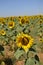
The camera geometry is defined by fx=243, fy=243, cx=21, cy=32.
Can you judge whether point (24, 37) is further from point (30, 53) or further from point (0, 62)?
point (0, 62)

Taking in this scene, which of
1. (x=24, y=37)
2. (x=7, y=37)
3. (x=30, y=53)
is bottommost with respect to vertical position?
(x=7, y=37)

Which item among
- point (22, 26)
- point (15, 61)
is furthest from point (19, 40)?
point (22, 26)

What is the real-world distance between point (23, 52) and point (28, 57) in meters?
0.13

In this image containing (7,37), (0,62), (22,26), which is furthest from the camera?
(22,26)

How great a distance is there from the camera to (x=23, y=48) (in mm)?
4363

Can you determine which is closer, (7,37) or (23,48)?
(23,48)

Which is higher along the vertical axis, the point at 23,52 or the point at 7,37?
the point at 23,52

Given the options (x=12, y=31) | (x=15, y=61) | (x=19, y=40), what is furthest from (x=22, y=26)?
(x=19, y=40)

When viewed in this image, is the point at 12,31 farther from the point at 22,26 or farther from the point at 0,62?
the point at 0,62

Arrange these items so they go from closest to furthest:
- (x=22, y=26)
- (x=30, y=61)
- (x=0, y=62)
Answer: (x=30, y=61), (x=0, y=62), (x=22, y=26)

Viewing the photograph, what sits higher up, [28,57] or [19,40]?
[19,40]

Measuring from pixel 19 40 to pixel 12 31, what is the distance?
15.9 feet

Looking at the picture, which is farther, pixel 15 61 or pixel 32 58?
pixel 15 61

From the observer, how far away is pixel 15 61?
5.42 meters
